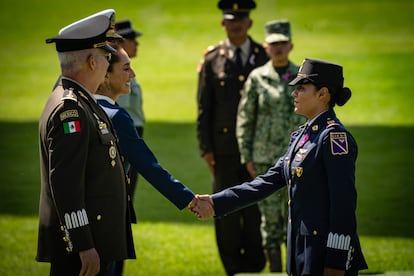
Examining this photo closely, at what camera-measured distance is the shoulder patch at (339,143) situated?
533 cm

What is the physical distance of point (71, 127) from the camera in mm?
5141

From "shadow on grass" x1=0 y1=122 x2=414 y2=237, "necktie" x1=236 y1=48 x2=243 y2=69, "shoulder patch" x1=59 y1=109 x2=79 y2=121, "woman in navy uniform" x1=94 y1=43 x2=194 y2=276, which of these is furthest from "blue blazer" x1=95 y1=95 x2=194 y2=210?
"shadow on grass" x1=0 y1=122 x2=414 y2=237

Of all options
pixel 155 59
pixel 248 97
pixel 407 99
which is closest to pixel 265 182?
pixel 248 97

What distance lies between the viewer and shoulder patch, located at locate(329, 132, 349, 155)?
533 cm

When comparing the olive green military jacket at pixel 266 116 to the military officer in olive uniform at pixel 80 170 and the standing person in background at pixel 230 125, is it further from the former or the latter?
the military officer in olive uniform at pixel 80 170

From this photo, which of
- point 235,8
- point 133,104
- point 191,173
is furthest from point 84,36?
point 191,173

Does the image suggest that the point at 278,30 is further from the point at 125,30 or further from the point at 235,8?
the point at 125,30

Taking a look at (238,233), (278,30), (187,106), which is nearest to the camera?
(278,30)

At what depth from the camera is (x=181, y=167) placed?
14.6 m

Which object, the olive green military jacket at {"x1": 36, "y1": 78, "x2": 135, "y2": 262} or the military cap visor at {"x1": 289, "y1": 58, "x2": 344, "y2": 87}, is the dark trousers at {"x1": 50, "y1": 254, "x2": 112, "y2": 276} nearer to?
the olive green military jacket at {"x1": 36, "y1": 78, "x2": 135, "y2": 262}

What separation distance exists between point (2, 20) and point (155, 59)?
6.52 metres

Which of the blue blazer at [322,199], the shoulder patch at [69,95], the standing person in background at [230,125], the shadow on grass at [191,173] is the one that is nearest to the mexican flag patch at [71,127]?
the shoulder patch at [69,95]

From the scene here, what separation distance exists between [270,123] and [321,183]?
317 centimetres

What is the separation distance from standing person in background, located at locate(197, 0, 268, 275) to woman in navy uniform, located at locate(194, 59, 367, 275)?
3344 mm
